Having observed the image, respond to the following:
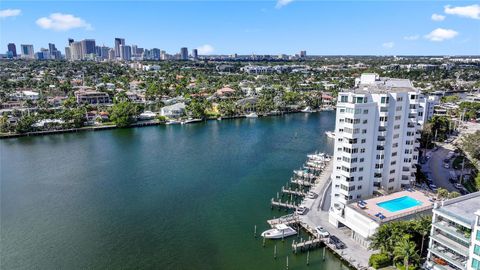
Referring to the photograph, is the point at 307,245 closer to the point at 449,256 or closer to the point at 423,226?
the point at 423,226

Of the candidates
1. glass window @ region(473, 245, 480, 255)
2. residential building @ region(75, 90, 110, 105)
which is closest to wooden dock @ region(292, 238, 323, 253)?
glass window @ region(473, 245, 480, 255)

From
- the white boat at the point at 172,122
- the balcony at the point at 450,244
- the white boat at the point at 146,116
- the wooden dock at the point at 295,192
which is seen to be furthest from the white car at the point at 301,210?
the white boat at the point at 146,116

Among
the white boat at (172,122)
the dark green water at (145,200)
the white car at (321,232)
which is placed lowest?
the dark green water at (145,200)

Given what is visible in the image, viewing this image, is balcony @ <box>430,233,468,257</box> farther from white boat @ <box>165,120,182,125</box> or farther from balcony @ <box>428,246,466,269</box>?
white boat @ <box>165,120,182,125</box>

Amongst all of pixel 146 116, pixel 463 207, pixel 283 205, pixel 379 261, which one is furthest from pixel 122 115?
pixel 463 207

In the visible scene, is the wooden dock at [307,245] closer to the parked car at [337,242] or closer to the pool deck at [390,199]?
the parked car at [337,242]

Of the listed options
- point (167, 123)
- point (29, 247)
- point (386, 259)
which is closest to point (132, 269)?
point (29, 247)
